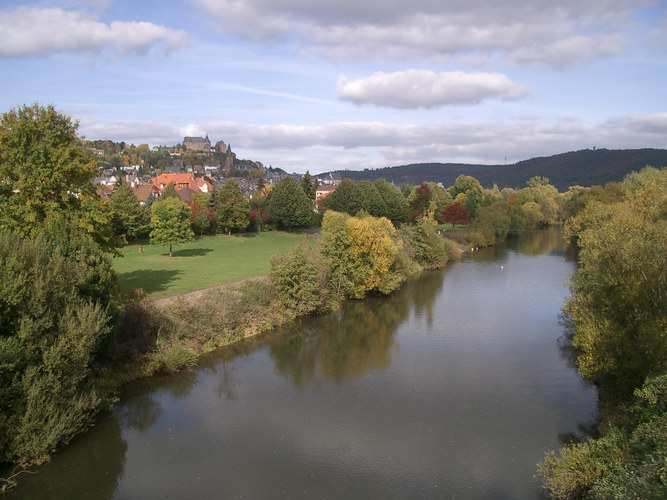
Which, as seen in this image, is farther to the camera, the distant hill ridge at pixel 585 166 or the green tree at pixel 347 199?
the distant hill ridge at pixel 585 166

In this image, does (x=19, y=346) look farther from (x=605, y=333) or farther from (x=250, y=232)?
(x=250, y=232)

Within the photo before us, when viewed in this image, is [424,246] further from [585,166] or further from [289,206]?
[585,166]

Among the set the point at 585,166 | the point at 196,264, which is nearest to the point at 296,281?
the point at 196,264

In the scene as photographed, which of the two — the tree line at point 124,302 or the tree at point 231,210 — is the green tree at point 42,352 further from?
the tree at point 231,210

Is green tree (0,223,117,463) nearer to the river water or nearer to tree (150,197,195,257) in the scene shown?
the river water

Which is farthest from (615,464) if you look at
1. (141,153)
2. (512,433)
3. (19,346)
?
(141,153)

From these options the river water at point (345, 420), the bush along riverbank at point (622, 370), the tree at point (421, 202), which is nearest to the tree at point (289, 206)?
the tree at point (421, 202)

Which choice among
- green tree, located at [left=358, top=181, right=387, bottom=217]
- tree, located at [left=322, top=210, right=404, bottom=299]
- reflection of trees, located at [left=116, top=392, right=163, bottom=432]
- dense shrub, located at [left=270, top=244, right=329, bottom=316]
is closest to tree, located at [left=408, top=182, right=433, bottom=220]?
green tree, located at [left=358, top=181, right=387, bottom=217]
